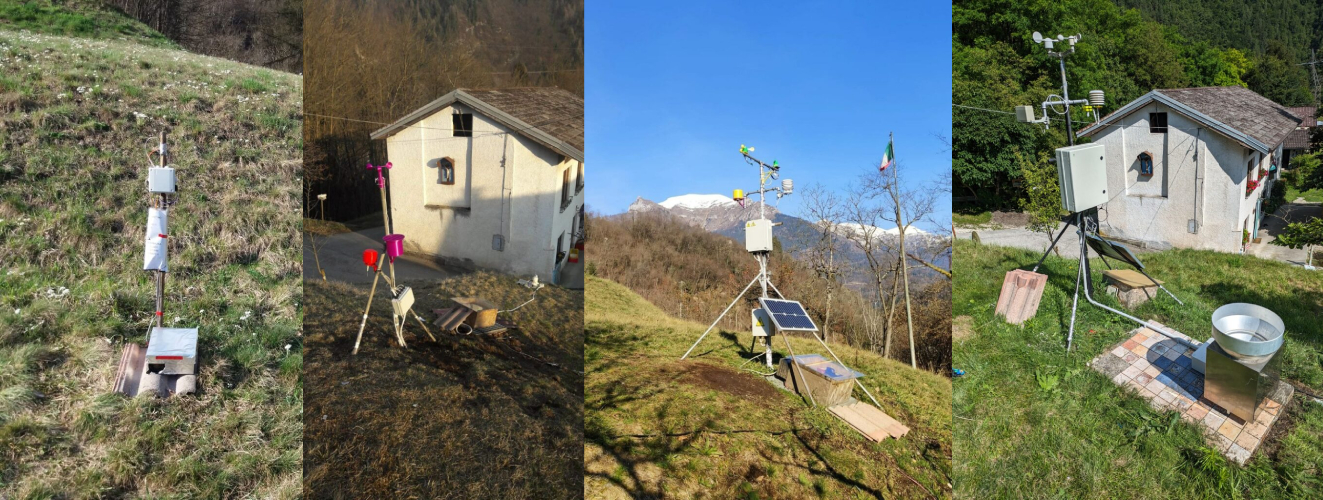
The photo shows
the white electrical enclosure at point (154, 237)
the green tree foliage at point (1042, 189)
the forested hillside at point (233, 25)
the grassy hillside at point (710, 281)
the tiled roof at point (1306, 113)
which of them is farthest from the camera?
the grassy hillside at point (710, 281)

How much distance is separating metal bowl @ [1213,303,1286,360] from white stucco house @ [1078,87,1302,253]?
0.88 m

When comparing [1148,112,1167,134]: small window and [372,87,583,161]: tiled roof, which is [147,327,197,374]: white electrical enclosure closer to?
[372,87,583,161]: tiled roof

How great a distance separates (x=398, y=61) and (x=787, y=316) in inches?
125

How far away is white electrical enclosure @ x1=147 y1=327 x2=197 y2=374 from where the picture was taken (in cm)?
337

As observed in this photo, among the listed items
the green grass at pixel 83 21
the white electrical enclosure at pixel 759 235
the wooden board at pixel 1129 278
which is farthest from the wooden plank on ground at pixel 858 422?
the green grass at pixel 83 21

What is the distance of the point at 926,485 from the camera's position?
3.93m

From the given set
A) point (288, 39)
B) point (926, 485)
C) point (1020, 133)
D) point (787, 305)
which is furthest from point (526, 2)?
point (926, 485)

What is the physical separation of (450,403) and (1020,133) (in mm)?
4766

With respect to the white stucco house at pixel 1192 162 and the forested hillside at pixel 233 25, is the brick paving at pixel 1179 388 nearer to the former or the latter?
the white stucco house at pixel 1192 162

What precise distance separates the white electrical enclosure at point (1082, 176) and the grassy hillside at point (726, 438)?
1926 mm

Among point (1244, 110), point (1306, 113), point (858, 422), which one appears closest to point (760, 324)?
point (858, 422)

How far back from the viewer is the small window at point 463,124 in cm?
335

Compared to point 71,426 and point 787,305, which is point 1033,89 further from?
point 71,426

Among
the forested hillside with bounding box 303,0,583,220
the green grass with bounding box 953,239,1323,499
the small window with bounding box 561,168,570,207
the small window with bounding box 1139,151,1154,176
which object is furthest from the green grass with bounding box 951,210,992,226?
the forested hillside with bounding box 303,0,583,220
